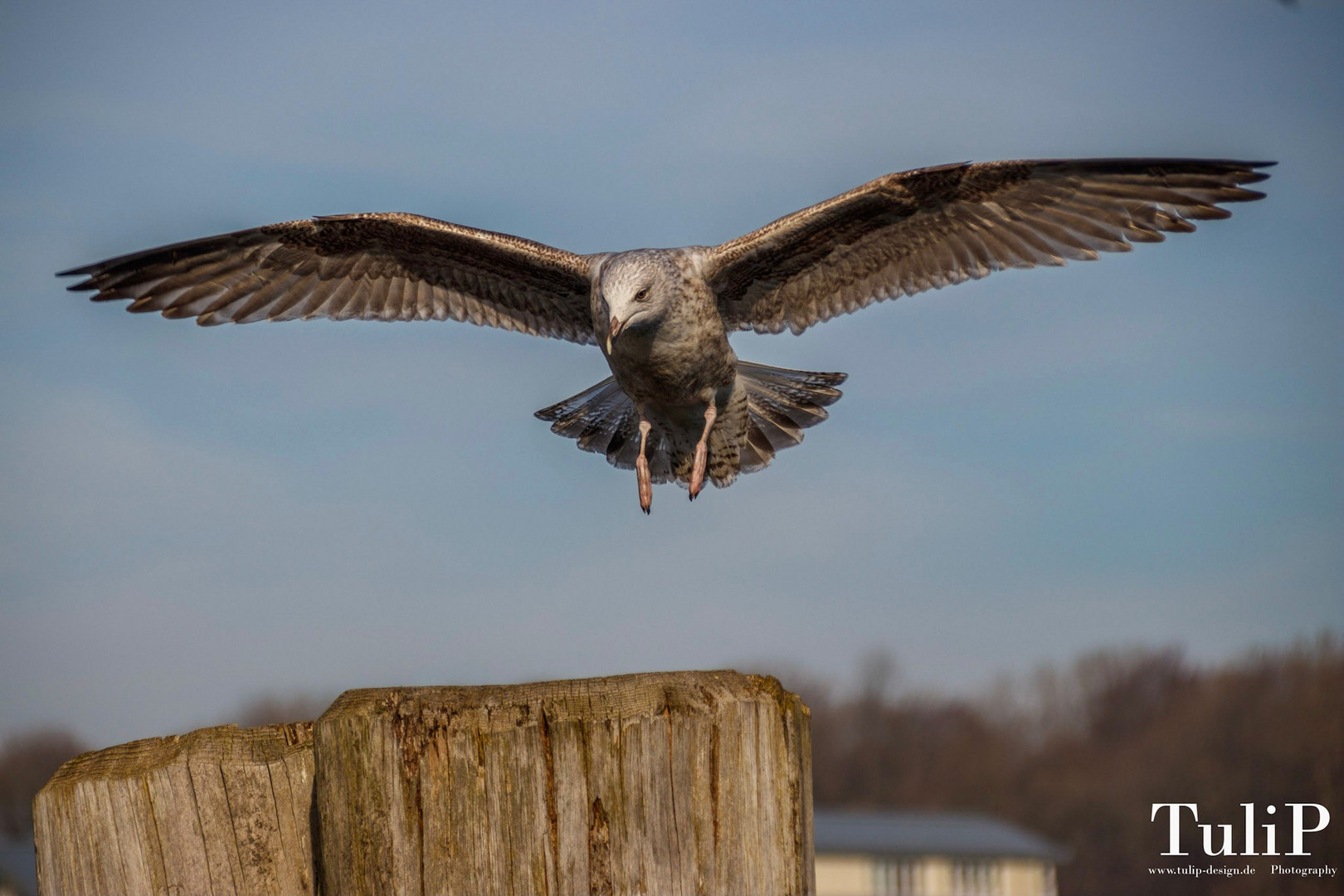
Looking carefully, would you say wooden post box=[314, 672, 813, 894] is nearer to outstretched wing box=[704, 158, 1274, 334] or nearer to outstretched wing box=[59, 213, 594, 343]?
outstretched wing box=[704, 158, 1274, 334]

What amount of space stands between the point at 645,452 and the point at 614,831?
5693mm

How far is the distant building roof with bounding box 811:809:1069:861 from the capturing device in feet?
103

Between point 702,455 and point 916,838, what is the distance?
27840 mm

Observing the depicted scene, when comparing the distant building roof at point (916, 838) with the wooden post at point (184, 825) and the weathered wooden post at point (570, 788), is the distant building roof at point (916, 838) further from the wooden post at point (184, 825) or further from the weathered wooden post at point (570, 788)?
the weathered wooden post at point (570, 788)

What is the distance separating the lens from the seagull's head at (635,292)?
717cm

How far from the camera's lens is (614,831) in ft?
9.24

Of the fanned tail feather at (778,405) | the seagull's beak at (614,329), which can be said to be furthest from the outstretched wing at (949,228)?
the seagull's beak at (614,329)

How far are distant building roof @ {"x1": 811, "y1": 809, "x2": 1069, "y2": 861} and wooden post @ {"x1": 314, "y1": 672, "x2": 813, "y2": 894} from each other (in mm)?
27814

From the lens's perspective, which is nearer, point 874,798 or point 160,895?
point 160,895

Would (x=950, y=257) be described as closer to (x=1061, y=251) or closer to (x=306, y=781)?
(x=1061, y=251)

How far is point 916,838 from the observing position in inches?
1328

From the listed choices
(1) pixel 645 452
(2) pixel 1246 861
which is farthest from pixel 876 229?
(2) pixel 1246 861

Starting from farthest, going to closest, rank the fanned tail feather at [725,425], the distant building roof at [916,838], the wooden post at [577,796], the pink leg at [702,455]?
the distant building roof at [916,838], the fanned tail feather at [725,425], the pink leg at [702,455], the wooden post at [577,796]

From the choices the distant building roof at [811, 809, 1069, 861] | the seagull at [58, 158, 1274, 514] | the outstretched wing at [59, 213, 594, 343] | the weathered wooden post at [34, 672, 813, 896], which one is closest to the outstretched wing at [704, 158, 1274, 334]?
the seagull at [58, 158, 1274, 514]
